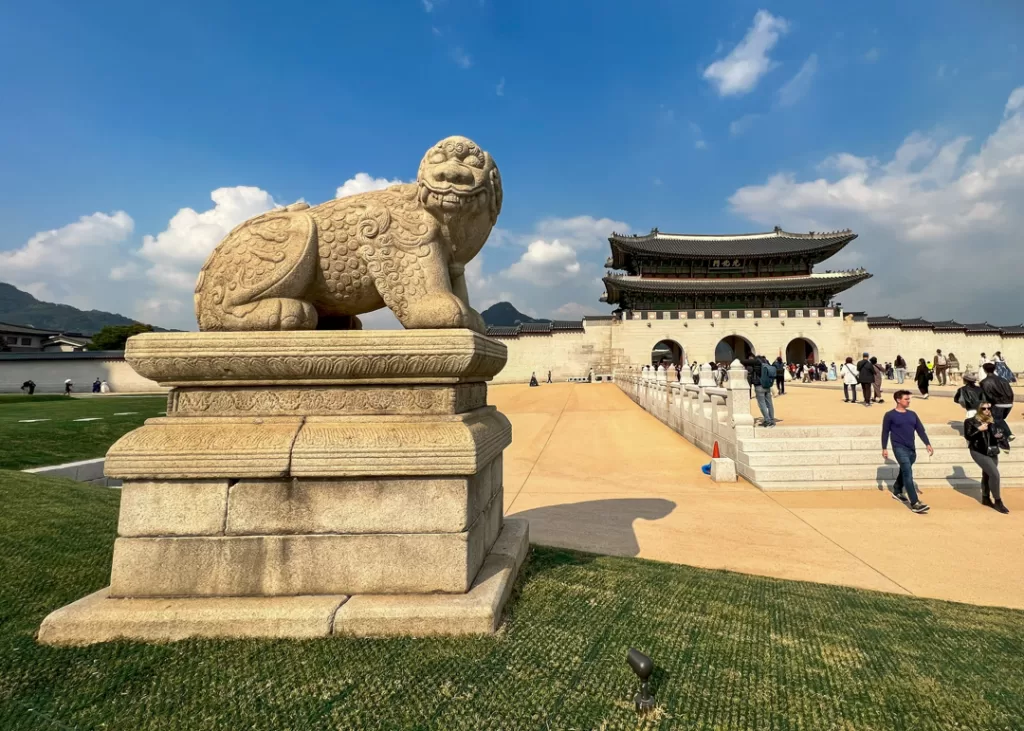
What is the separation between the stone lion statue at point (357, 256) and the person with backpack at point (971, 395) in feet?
22.8

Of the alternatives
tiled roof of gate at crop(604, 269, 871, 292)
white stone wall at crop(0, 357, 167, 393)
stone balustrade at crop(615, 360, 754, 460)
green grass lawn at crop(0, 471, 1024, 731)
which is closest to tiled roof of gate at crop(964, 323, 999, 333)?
tiled roof of gate at crop(604, 269, 871, 292)

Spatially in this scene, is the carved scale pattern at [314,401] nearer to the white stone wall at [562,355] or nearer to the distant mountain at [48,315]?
the white stone wall at [562,355]

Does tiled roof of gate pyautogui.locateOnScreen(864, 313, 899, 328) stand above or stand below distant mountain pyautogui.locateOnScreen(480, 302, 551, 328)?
below

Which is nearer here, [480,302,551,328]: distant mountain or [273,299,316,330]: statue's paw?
[273,299,316,330]: statue's paw

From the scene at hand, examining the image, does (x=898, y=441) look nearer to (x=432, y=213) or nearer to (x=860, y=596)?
(x=860, y=596)

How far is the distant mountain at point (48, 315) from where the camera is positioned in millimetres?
150900

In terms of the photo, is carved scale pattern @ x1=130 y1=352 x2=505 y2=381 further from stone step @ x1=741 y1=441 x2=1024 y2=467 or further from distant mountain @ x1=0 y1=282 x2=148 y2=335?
distant mountain @ x1=0 y1=282 x2=148 y2=335

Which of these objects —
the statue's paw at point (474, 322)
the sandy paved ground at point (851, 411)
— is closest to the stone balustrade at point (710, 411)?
the sandy paved ground at point (851, 411)

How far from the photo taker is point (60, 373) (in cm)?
2952

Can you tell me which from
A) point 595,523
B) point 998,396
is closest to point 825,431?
point 998,396

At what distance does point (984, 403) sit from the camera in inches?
226

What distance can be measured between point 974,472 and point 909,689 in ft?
24.7

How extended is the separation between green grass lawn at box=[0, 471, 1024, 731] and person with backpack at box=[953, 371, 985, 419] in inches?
193

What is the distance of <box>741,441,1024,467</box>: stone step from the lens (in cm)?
697
